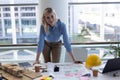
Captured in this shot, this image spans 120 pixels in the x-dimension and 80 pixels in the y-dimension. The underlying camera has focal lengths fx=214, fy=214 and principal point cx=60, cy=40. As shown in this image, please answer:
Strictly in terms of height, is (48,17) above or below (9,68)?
above

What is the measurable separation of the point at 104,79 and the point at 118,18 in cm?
260

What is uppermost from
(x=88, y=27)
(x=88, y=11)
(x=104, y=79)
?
(x=88, y=11)

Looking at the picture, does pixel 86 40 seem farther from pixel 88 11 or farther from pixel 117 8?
pixel 117 8

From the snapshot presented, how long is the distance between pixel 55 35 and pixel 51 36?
63 millimetres

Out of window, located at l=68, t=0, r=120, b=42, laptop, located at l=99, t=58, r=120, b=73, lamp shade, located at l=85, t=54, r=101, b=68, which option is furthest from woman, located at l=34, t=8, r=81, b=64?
window, located at l=68, t=0, r=120, b=42

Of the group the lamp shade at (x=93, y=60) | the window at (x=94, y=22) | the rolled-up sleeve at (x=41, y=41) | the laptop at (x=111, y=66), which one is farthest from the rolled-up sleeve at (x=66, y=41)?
the window at (x=94, y=22)

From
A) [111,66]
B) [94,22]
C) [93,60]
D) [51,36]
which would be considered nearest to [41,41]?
[51,36]

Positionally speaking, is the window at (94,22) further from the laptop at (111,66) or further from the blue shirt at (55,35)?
the laptop at (111,66)

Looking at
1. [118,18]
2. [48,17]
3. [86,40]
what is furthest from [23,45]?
[118,18]

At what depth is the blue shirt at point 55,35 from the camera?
9.21 feet

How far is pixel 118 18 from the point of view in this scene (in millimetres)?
4363

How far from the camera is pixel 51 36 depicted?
302cm

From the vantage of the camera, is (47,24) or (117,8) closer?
(47,24)

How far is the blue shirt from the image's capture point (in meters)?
2.81
